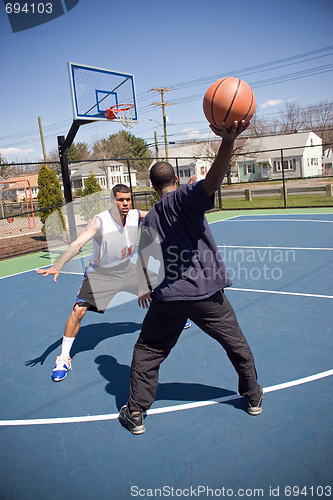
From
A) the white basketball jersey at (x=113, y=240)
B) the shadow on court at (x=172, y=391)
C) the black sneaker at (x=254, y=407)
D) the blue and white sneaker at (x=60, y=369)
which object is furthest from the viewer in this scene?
the white basketball jersey at (x=113, y=240)

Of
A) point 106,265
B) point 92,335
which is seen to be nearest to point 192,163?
point 92,335

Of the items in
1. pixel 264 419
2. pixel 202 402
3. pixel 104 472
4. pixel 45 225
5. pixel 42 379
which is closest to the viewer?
pixel 104 472

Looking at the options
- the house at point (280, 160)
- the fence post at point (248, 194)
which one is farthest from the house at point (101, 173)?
the fence post at point (248, 194)

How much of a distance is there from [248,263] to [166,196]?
5809 mm

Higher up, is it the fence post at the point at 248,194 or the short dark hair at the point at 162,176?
the short dark hair at the point at 162,176

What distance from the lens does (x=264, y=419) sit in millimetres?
3207

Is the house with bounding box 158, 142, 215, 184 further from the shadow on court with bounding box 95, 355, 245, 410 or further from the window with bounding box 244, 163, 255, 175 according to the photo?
the shadow on court with bounding box 95, 355, 245, 410

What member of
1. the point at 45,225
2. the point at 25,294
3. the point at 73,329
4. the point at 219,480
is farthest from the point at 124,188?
the point at 45,225

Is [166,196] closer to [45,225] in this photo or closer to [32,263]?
[32,263]

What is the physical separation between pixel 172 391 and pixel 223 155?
2324mm

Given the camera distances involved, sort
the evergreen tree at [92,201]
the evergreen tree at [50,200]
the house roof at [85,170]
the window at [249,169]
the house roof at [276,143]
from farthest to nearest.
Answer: the house roof at [85,170] < the window at [249,169] < the house roof at [276,143] < the evergreen tree at [92,201] < the evergreen tree at [50,200]

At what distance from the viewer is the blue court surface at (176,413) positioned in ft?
8.73

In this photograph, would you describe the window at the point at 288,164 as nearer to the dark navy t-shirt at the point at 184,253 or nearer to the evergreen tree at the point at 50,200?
the evergreen tree at the point at 50,200

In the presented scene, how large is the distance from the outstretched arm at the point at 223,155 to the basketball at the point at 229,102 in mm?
267
